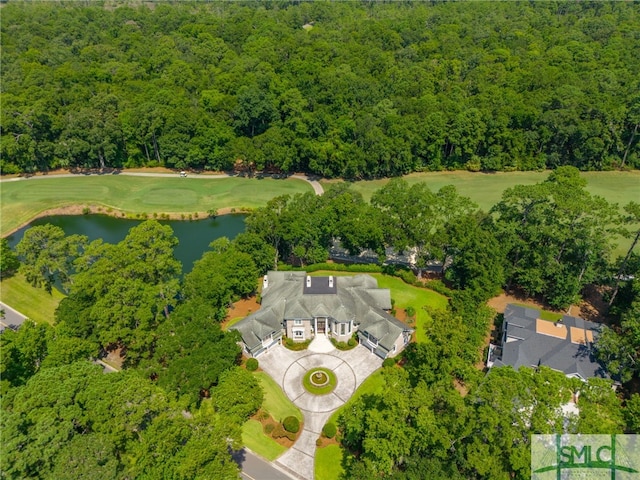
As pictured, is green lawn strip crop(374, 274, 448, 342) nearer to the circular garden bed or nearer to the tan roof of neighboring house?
the tan roof of neighboring house

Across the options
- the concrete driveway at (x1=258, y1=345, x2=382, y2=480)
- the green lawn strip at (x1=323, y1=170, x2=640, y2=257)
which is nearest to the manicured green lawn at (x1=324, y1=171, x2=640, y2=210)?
the green lawn strip at (x1=323, y1=170, x2=640, y2=257)

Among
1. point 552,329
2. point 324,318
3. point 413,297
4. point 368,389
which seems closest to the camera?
point 368,389

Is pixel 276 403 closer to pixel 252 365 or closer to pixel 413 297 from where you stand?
pixel 252 365

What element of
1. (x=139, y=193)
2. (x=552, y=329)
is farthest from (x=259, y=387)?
(x=139, y=193)

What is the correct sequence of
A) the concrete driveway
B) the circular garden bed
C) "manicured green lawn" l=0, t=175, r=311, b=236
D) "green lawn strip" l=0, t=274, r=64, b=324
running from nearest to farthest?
the concrete driveway → the circular garden bed → "green lawn strip" l=0, t=274, r=64, b=324 → "manicured green lawn" l=0, t=175, r=311, b=236

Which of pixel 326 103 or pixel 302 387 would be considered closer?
pixel 302 387

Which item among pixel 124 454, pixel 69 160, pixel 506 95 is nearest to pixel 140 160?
pixel 69 160

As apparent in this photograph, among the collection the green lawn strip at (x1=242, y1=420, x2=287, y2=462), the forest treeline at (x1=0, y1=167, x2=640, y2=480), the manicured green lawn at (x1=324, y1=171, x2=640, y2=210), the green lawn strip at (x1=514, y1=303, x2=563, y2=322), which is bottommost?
the manicured green lawn at (x1=324, y1=171, x2=640, y2=210)
